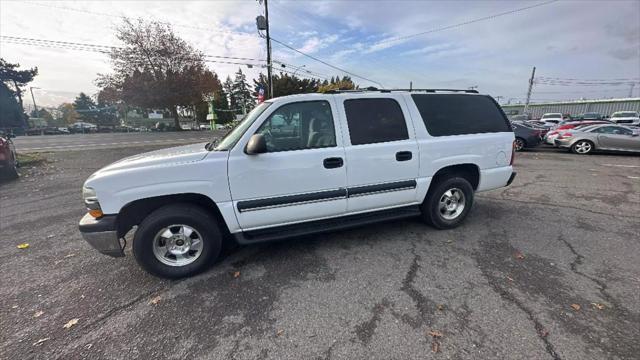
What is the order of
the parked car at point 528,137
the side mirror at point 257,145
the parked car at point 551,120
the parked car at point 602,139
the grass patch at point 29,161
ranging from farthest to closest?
the parked car at point 551,120 < the parked car at point 528,137 < the parked car at point 602,139 < the grass patch at point 29,161 < the side mirror at point 257,145

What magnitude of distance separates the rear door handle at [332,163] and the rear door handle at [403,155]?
2.57 feet

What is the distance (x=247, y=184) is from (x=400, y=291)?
190 centimetres

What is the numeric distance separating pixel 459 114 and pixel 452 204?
1319 mm

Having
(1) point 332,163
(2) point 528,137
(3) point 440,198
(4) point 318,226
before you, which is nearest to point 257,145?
(1) point 332,163

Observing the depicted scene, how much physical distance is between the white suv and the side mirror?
10mm

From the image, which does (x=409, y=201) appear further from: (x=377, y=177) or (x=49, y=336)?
(x=49, y=336)

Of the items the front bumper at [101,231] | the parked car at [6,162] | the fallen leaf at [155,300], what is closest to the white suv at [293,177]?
the front bumper at [101,231]

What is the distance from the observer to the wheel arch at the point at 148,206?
278cm

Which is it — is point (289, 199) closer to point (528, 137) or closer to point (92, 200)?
point (92, 200)

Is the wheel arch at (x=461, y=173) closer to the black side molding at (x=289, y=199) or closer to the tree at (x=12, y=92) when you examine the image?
→ the black side molding at (x=289, y=199)

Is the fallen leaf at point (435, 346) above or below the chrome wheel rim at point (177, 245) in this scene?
below

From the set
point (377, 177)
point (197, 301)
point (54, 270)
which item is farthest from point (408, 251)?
point (54, 270)

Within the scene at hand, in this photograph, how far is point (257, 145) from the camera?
2.72 meters

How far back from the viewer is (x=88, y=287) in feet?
9.34
